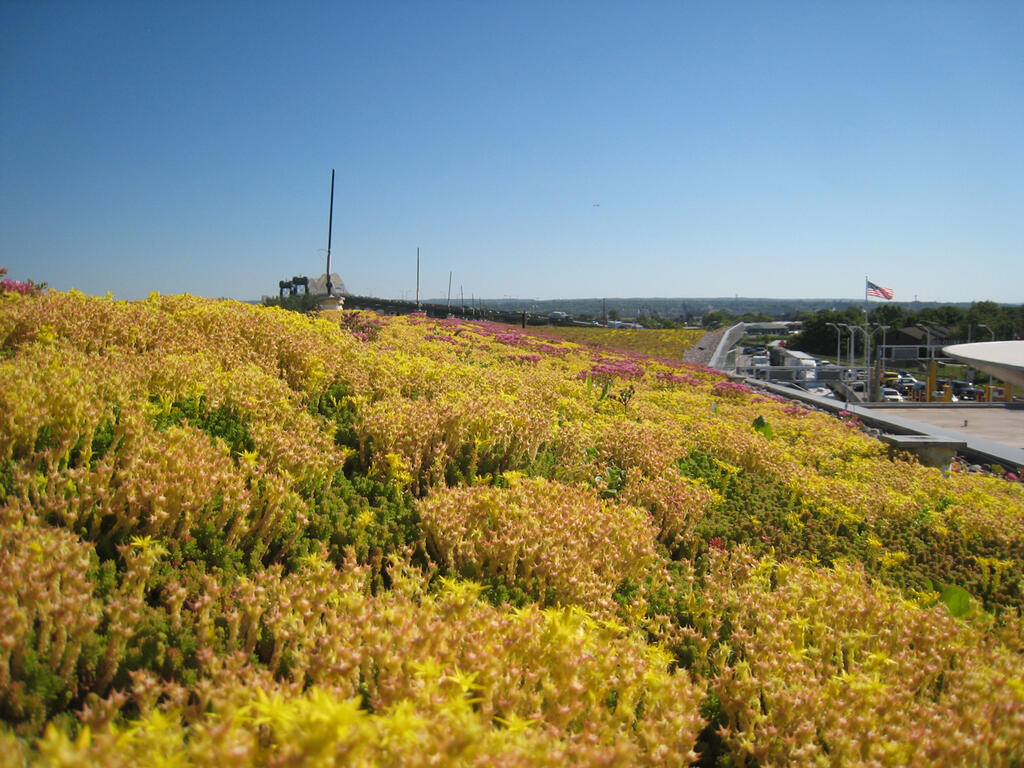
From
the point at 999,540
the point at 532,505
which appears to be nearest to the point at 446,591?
the point at 532,505

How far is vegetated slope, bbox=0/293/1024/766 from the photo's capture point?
6.06ft

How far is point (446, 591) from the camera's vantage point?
2650 millimetres

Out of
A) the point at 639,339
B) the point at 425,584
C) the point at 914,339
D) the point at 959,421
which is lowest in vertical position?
the point at 959,421

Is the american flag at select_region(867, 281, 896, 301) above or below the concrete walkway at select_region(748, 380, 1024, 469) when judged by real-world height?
above

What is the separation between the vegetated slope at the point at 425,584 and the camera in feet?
6.06

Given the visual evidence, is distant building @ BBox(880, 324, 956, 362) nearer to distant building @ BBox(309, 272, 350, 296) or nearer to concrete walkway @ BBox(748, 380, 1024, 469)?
concrete walkway @ BBox(748, 380, 1024, 469)

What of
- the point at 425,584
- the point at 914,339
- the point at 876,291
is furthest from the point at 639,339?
the point at 914,339

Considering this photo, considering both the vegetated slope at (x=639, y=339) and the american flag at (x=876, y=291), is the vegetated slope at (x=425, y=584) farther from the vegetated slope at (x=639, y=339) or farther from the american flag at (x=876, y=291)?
the vegetated slope at (x=639, y=339)

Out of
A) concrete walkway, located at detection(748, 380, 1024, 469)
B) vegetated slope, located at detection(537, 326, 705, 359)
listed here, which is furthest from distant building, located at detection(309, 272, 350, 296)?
concrete walkway, located at detection(748, 380, 1024, 469)

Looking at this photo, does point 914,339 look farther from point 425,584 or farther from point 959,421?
point 425,584

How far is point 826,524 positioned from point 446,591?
12.8 ft

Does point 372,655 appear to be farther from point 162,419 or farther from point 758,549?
point 758,549

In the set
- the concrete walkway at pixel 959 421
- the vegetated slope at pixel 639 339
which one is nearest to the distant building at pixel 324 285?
the vegetated slope at pixel 639 339

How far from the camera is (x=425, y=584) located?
9.56ft
